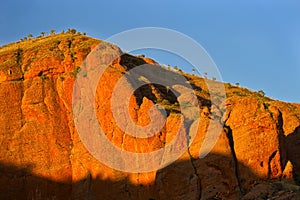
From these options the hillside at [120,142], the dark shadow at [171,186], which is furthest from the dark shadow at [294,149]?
the dark shadow at [171,186]

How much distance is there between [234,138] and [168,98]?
10523 mm

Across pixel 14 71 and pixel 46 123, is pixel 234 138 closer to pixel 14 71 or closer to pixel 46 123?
pixel 46 123

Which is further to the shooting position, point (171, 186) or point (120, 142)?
point (120, 142)

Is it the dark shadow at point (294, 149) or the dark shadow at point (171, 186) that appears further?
the dark shadow at point (294, 149)

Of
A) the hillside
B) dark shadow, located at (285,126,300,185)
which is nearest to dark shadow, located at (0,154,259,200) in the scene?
the hillside

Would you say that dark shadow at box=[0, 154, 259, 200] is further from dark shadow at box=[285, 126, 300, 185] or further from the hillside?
dark shadow at box=[285, 126, 300, 185]

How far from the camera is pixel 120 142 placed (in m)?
63.1

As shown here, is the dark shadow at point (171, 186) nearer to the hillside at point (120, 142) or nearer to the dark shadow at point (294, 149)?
the hillside at point (120, 142)

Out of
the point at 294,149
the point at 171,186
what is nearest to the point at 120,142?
the point at 171,186

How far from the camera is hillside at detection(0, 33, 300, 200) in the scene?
196 ft

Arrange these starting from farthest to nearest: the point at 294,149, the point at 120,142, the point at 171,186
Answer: the point at 294,149
the point at 120,142
the point at 171,186

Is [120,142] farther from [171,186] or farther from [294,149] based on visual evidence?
[294,149]

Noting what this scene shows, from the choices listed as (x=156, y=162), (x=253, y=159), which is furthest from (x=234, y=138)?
(x=156, y=162)

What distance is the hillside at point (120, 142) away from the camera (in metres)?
59.8
